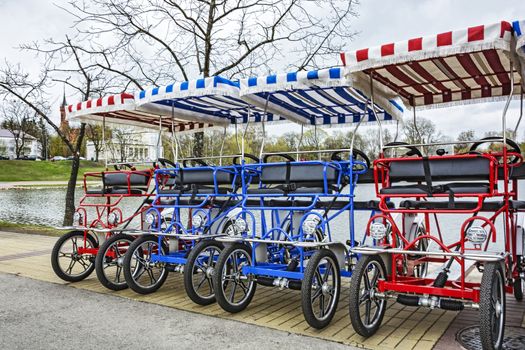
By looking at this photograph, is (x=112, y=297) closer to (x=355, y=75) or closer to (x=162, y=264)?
(x=162, y=264)

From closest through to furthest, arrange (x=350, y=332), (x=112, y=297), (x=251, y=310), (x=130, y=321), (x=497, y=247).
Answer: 1. (x=350, y=332)
2. (x=130, y=321)
3. (x=251, y=310)
4. (x=112, y=297)
5. (x=497, y=247)

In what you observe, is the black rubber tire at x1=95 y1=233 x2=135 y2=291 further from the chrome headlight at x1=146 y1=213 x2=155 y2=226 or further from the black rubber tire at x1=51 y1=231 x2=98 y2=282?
the black rubber tire at x1=51 y1=231 x2=98 y2=282

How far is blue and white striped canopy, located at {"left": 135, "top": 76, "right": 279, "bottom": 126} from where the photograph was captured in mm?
5730

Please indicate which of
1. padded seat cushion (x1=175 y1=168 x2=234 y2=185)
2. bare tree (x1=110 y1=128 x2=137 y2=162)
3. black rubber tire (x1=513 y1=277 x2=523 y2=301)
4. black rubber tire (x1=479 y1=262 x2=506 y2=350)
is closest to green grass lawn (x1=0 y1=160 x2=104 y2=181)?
bare tree (x1=110 y1=128 x2=137 y2=162)

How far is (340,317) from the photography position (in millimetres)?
4707

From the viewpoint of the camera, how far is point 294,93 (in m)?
5.82

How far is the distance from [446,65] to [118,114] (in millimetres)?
4735

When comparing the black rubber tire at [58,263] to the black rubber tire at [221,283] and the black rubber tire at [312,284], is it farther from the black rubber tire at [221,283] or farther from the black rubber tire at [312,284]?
the black rubber tire at [312,284]

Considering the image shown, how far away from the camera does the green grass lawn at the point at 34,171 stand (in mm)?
57831

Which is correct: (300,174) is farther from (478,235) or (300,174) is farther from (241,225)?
(478,235)

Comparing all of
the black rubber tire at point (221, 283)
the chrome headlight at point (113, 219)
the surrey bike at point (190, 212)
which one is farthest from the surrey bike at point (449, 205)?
the chrome headlight at point (113, 219)

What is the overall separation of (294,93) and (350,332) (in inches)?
113

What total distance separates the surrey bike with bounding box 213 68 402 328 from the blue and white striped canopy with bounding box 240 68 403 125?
0.4 inches

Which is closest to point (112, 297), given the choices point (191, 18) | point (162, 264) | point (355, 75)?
point (162, 264)
